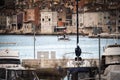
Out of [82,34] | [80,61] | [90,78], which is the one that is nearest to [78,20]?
[82,34]

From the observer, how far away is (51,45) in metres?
6.44

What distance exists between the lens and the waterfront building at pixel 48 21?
20.4 ft

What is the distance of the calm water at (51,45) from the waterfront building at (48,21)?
0.10 meters

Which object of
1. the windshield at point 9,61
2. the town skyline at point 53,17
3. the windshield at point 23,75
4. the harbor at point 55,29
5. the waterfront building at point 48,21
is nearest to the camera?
the windshield at point 23,75

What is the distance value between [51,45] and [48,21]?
401 mm

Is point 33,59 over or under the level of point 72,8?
under

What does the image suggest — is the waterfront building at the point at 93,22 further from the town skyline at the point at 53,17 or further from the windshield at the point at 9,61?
the windshield at the point at 9,61

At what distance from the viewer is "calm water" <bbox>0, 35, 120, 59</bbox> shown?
616cm

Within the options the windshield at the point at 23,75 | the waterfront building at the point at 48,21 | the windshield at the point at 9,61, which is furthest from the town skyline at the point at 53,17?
the windshield at the point at 23,75

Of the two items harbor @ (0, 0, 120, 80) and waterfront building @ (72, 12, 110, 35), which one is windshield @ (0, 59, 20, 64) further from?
waterfront building @ (72, 12, 110, 35)

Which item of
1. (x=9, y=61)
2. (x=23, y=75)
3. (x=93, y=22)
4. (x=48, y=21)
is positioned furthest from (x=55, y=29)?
(x=23, y=75)

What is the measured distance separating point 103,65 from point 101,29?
0.79 meters

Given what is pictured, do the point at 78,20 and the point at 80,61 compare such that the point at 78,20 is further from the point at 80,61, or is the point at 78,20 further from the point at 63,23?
the point at 80,61

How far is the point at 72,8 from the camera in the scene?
627 cm
